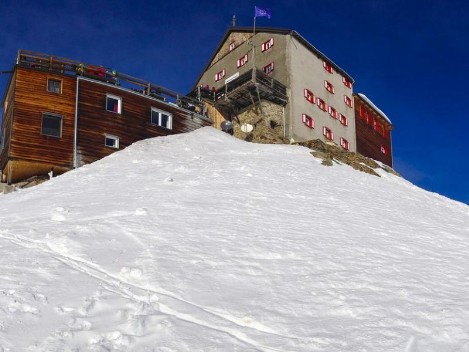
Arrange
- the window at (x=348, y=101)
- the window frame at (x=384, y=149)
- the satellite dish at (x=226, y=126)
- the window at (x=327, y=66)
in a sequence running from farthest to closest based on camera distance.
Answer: the window frame at (x=384, y=149) → the window at (x=348, y=101) → the window at (x=327, y=66) → the satellite dish at (x=226, y=126)

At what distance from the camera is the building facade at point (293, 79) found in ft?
129

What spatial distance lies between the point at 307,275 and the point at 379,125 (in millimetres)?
46547

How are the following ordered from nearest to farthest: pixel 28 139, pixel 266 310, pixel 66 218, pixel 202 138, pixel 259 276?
pixel 266 310 → pixel 259 276 → pixel 66 218 → pixel 28 139 → pixel 202 138

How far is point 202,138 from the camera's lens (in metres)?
30.4

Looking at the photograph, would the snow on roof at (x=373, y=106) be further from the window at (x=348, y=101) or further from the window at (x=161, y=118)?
the window at (x=161, y=118)

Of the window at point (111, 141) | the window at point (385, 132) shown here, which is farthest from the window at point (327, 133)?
the window at point (111, 141)

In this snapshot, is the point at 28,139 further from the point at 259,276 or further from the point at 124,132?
the point at 259,276

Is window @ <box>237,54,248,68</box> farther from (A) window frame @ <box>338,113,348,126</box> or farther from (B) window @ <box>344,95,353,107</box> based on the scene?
(B) window @ <box>344,95,353,107</box>

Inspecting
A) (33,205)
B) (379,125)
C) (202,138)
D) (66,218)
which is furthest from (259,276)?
(379,125)

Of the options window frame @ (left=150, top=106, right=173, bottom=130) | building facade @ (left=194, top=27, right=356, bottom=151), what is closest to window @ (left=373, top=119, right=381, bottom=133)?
building facade @ (left=194, top=27, right=356, bottom=151)

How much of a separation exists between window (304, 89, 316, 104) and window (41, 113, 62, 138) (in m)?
20.7

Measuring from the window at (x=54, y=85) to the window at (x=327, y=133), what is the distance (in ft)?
72.2

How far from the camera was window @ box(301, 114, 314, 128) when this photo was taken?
131 feet

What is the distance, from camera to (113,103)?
29203 millimetres
